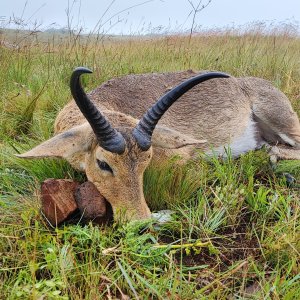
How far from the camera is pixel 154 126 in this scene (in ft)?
12.7

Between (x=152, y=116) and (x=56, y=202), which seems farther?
(x=152, y=116)

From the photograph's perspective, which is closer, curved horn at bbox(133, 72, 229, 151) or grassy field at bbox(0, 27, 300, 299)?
grassy field at bbox(0, 27, 300, 299)

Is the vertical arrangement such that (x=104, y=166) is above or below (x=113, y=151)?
below

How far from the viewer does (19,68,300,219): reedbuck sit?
11.8 ft

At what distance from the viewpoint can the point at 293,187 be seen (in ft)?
15.0

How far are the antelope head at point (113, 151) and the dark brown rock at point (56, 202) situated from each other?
0.32 meters

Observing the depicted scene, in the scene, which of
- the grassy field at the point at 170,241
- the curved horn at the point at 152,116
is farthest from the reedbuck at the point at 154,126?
the grassy field at the point at 170,241

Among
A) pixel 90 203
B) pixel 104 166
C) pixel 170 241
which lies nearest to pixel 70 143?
pixel 104 166

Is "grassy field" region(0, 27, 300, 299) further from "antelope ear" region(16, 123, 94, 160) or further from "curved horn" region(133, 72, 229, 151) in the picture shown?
"curved horn" region(133, 72, 229, 151)

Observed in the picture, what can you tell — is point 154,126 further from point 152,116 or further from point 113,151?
point 113,151

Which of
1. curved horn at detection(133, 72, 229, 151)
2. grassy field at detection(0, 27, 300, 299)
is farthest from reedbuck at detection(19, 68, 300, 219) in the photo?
grassy field at detection(0, 27, 300, 299)

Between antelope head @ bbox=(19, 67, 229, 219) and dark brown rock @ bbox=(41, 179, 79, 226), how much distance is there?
32cm

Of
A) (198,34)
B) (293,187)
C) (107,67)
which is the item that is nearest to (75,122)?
(293,187)

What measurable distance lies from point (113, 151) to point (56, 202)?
1.97 feet
